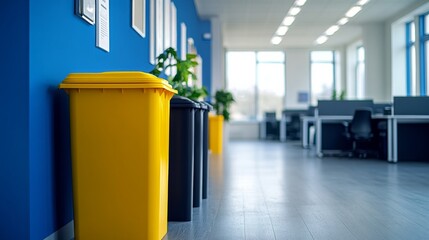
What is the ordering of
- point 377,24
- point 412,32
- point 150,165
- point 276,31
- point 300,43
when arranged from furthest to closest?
point 300,43 → point 276,31 → point 377,24 → point 412,32 → point 150,165

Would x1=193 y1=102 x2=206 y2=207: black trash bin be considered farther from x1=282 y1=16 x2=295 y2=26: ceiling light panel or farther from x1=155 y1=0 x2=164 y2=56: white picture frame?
x1=282 y1=16 x2=295 y2=26: ceiling light panel

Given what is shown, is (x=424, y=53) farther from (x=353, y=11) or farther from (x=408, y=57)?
(x=353, y=11)

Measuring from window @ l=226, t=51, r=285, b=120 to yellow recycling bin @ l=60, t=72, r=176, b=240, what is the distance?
1505cm

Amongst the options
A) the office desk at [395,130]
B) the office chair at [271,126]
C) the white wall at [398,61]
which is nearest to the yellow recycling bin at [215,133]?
the office desk at [395,130]

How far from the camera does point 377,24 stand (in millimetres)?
12852

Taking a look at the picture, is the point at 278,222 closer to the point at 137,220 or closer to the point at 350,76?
the point at 137,220

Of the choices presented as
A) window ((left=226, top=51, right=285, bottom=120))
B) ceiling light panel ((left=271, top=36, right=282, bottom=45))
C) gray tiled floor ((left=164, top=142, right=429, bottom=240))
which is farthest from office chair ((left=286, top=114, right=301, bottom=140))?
gray tiled floor ((left=164, top=142, right=429, bottom=240))

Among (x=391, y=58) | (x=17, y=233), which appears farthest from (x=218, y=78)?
(x=17, y=233)

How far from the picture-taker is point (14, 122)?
1.95 metres

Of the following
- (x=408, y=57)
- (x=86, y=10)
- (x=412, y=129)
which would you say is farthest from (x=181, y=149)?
(x=408, y=57)

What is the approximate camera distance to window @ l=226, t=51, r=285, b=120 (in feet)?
56.6

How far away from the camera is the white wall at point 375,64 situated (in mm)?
12648

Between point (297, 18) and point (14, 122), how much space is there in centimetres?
1072

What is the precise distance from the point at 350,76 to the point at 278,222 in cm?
1419
